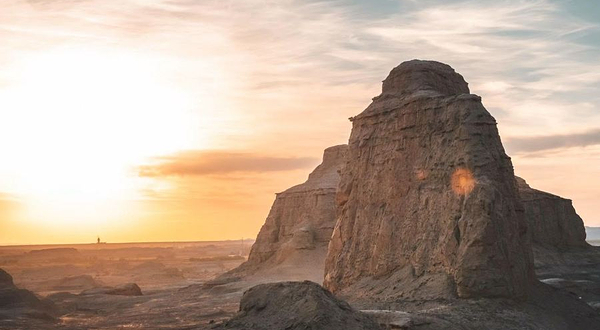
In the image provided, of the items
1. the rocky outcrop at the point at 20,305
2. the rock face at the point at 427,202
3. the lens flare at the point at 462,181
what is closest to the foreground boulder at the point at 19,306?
the rocky outcrop at the point at 20,305

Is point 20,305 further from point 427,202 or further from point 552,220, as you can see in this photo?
point 552,220

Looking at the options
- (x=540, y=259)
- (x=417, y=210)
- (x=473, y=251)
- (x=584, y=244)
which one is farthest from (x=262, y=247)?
(x=473, y=251)

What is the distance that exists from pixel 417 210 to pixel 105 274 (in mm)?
99393

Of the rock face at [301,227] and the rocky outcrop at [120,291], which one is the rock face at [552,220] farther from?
the rocky outcrop at [120,291]

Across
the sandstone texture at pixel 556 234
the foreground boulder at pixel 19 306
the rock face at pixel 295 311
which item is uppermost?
the sandstone texture at pixel 556 234

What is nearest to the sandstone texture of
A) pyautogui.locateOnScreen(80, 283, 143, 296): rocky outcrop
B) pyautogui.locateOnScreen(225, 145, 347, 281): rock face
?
pyautogui.locateOnScreen(225, 145, 347, 281): rock face

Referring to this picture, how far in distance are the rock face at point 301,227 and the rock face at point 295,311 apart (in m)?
41.7

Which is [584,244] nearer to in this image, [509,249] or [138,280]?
[509,249]

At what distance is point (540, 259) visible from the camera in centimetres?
6281

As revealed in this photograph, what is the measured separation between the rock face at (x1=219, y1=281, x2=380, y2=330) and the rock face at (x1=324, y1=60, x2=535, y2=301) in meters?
9.17

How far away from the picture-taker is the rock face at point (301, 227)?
69.0 meters

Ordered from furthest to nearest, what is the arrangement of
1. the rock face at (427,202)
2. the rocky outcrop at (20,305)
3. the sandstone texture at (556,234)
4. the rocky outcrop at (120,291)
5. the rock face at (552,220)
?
the rock face at (552,220)
the rocky outcrop at (120,291)
the sandstone texture at (556,234)
the rocky outcrop at (20,305)
the rock face at (427,202)

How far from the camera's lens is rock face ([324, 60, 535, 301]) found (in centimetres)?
2911

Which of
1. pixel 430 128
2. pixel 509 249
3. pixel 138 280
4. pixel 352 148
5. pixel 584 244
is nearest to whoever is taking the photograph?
pixel 509 249
